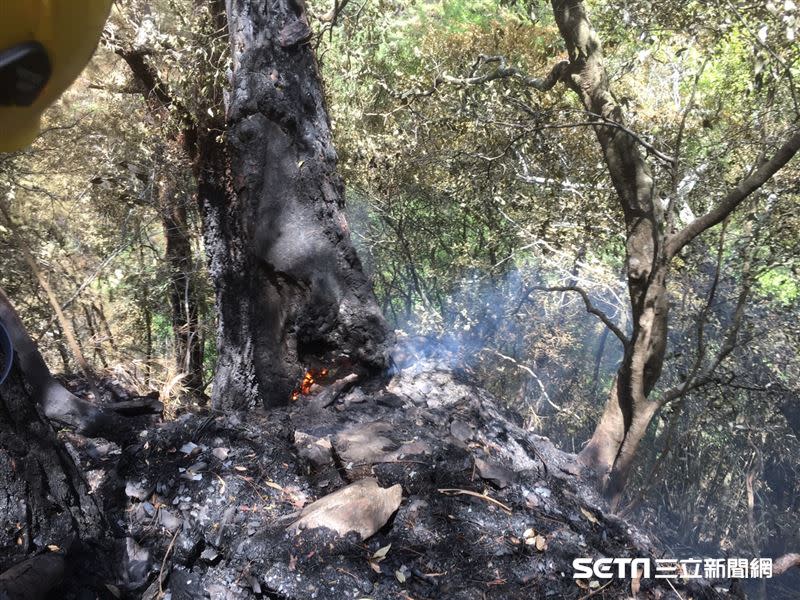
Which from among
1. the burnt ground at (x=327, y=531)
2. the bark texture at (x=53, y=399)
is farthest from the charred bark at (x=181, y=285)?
the burnt ground at (x=327, y=531)

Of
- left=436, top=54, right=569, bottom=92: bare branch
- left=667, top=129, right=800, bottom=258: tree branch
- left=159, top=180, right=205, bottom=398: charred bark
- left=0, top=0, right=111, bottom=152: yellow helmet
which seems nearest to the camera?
left=0, top=0, right=111, bottom=152: yellow helmet

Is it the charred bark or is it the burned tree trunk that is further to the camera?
the charred bark

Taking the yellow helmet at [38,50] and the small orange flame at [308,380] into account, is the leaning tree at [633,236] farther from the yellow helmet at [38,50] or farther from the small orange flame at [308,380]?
the yellow helmet at [38,50]

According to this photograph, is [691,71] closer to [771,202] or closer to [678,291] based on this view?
[771,202]

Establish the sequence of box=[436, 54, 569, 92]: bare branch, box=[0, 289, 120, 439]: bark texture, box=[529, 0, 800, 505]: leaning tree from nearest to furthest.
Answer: box=[0, 289, 120, 439]: bark texture, box=[529, 0, 800, 505]: leaning tree, box=[436, 54, 569, 92]: bare branch

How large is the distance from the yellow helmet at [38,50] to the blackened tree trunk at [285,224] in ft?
7.81

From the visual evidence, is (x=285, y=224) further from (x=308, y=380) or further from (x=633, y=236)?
(x=633, y=236)

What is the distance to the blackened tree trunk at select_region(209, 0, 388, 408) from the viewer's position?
3303mm

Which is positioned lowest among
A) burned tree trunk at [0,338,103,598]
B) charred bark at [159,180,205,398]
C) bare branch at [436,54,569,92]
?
burned tree trunk at [0,338,103,598]

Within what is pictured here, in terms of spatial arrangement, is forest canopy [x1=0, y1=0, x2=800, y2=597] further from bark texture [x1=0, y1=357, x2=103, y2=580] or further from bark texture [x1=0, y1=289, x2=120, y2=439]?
bark texture [x1=0, y1=357, x2=103, y2=580]

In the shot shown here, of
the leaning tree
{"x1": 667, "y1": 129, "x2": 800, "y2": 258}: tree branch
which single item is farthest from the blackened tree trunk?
{"x1": 667, "y1": 129, "x2": 800, "y2": 258}: tree branch

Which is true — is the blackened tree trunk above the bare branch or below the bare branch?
below

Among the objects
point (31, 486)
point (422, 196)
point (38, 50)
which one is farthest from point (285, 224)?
point (422, 196)

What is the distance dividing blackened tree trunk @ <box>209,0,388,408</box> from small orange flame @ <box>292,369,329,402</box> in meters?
0.04
